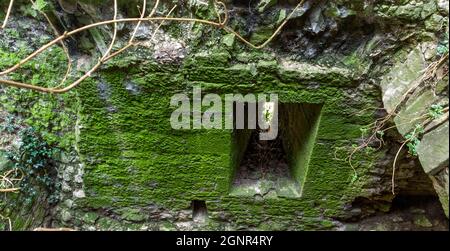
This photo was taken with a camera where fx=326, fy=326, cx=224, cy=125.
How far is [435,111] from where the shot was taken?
1679mm

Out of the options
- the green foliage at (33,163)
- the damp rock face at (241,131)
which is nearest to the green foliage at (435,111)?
the damp rock face at (241,131)

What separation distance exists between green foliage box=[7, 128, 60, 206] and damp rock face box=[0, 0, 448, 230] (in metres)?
0.07

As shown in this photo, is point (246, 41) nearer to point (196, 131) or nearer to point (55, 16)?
point (196, 131)

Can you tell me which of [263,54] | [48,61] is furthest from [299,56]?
[48,61]

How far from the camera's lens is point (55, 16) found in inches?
89.1

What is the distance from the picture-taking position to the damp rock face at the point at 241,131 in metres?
2.11

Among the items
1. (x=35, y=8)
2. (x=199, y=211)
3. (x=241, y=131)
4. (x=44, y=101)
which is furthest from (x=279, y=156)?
(x=35, y=8)

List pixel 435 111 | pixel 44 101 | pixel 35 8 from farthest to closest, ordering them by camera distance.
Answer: pixel 44 101, pixel 35 8, pixel 435 111

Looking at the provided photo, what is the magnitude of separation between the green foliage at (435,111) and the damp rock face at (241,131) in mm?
56

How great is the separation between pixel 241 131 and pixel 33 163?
1776 millimetres

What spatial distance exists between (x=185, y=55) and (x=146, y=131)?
698 millimetres

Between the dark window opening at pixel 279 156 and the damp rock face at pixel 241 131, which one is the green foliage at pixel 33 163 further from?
the dark window opening at pixel 279 156

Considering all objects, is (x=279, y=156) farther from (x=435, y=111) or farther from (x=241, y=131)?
(x=435, y=111)

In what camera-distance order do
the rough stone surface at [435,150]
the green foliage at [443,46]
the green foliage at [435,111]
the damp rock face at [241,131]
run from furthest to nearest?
the damp rock face at [241,131]
the green foliage at [443,46]
the green foliage at [435,111]
the rough stone surface at [435,150]
